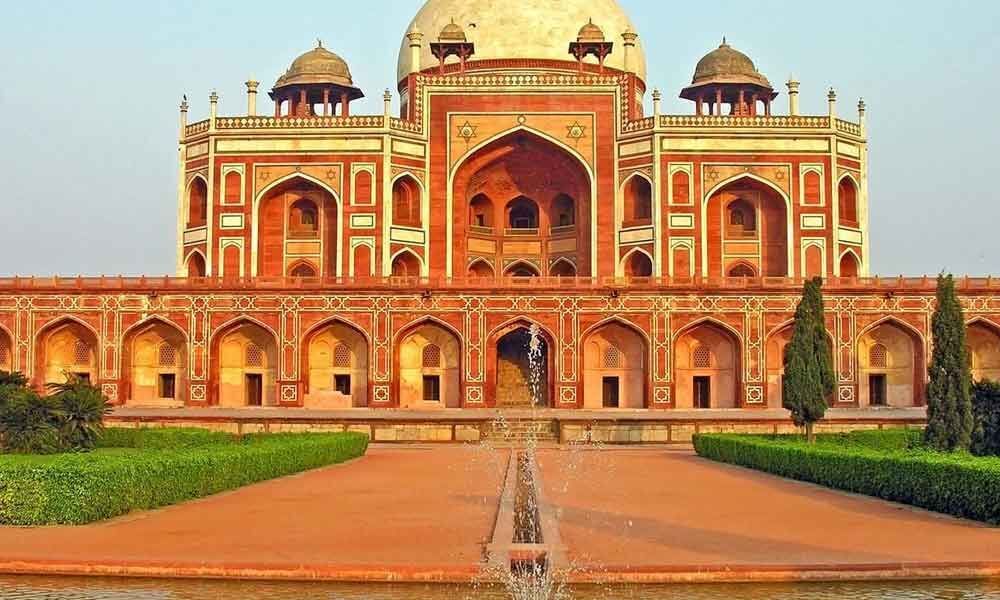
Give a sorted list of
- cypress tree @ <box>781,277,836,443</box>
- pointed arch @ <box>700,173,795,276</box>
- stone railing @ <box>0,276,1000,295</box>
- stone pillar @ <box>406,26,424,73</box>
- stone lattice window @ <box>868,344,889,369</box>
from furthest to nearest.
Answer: stone pillar @ <box>406,26,424,73</box>, pointed arch @ <box>700,173,795,276</box>, stone lattice window @ <box>868,344,889,369</box>, stone railing @ <box>0,276,1000,295</box>, cypress tree @ <box>781,277,836,443</box>

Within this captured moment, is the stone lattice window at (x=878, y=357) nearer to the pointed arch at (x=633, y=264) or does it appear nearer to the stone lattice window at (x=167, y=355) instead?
the pointed arch at (x=633, y=264)

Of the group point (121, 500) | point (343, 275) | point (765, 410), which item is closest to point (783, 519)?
point (121, 500)

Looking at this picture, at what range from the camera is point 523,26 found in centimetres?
3594

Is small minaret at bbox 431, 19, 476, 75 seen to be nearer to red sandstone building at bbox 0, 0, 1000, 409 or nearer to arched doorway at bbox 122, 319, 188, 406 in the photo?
red sandstone building at bbox 0, 0, 1000, 409

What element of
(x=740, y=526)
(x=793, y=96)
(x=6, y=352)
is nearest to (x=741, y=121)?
(x=793, y=96)

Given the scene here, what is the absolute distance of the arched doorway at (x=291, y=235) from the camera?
32312 millimetres

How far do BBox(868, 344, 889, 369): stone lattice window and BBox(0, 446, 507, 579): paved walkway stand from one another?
56.1 feet

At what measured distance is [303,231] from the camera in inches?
1291

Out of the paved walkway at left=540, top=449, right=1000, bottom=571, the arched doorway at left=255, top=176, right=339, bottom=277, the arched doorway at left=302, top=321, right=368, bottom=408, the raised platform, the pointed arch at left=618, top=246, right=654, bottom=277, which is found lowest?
the paved walkway at left=540, top=449, right=1000, bottom=571

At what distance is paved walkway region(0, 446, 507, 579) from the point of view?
788cm

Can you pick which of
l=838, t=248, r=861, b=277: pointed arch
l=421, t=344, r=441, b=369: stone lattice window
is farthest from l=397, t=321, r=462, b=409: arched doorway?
l=838, t=248, r=861, b=277: pointed arch

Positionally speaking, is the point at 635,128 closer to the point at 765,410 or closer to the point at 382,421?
the point at 765,410

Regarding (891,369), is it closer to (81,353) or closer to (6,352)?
(81,353)

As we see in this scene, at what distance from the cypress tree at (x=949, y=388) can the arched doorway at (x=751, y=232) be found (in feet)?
59.0
